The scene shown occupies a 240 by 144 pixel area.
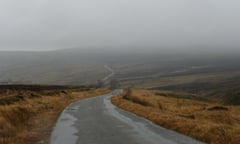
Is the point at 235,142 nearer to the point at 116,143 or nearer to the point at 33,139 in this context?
the point at 116,143

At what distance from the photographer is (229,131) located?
1970 centimetres

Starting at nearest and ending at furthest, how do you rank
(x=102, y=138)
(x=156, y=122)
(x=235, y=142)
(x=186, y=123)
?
(x=235, y=142) < (x=102, y=138) < (x=186, y=123) < (x=156, y=122)

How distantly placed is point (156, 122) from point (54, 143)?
996 centimetres

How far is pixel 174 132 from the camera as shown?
851 inches

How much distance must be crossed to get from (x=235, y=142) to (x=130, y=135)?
5.72 m

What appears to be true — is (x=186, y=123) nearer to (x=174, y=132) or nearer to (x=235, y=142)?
(x=174, y=132)

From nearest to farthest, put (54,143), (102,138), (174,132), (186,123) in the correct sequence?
(54,143) → (102,138) → (174,132) → (186,123)

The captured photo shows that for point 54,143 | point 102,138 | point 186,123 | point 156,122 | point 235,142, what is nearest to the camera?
point 235,142

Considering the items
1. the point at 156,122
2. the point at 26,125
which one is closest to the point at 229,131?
the point at 156,122

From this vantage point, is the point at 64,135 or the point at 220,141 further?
the point at 64,135

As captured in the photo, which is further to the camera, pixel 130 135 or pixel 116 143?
pixel 130 135

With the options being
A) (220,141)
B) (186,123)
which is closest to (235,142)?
(220,141)

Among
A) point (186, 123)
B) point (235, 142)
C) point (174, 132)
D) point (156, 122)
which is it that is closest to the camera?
point (235, 142)

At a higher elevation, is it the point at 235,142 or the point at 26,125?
the point at 235,142
